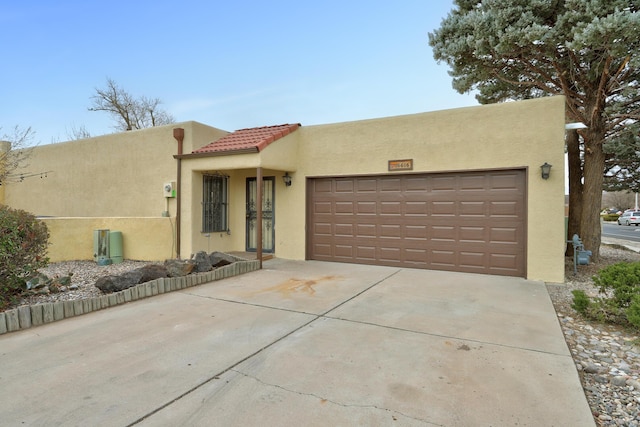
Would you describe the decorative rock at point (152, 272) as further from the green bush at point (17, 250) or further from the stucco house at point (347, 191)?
the stucco house at point (347, 191)

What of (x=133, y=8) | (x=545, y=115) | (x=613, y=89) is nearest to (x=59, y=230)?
(x=133, y=8)

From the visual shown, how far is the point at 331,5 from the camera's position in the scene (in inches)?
382

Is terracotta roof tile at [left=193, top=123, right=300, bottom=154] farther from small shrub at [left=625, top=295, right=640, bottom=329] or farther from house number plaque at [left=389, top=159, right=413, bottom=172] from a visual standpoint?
small shrub at [left=625, top=295, right=640, bottom=329]

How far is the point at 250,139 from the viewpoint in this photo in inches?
337

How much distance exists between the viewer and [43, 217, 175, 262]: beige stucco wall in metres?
8.47

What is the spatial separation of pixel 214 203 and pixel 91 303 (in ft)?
16.6

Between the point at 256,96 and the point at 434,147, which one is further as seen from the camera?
the point at 256,96

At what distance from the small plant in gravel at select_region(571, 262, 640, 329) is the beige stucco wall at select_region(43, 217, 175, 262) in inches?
342

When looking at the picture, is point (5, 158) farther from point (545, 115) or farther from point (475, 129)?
point (545, 115)

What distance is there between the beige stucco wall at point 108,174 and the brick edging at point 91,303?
352cm

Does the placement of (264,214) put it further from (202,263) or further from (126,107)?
(126,107)

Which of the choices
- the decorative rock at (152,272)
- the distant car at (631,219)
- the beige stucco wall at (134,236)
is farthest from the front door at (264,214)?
the distant car at (631,219)

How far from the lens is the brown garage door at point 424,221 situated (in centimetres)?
693

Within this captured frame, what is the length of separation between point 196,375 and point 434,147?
6525 millimetres
